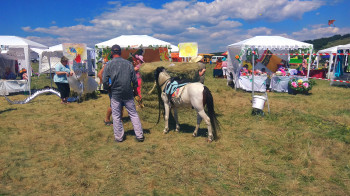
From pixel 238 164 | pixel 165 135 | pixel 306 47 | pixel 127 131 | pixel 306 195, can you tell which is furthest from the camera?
pixel 306 47

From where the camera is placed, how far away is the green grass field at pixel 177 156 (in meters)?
3.32

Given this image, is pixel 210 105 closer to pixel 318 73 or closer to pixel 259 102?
pixel 259 102

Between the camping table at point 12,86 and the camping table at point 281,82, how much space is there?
13955 millimetres

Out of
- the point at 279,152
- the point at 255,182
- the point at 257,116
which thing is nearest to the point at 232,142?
the point at 279,152

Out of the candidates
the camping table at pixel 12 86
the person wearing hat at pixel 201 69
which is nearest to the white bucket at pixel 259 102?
the person wearing hat at pixel 201 69

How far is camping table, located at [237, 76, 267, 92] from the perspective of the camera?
11867mm

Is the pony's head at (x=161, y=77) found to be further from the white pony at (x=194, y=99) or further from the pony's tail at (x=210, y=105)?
the pony's tail at (x=210, y=105)

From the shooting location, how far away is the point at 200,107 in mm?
4820

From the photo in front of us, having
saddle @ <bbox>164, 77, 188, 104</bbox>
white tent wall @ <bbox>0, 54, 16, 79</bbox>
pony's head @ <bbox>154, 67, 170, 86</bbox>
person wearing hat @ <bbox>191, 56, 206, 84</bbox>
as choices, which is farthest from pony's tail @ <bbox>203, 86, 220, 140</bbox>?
white tent wall @ <bbox>0, 54, 16, 79</bbox>

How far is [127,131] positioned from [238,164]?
3216 mm

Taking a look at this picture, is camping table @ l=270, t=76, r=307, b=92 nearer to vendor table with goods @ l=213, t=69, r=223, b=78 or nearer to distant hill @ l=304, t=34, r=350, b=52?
vendor table with goods @ l=213, t=69, r=223, b=78

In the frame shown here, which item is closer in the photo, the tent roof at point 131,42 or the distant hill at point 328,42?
the tent roof at point 131,42

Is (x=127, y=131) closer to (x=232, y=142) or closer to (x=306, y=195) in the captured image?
(x=232, y=142)

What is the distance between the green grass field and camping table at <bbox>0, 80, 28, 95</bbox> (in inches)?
186
